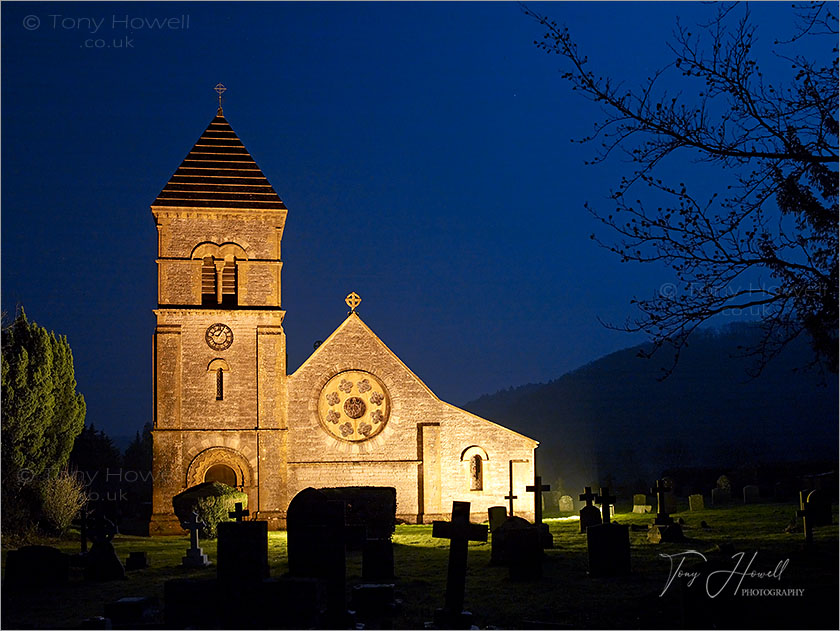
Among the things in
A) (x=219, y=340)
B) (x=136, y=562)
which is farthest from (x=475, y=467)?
(x=136, y=562)

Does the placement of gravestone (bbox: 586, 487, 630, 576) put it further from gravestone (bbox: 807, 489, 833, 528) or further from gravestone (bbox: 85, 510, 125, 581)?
gravestone (bbox: 85, 510, 125, 581)

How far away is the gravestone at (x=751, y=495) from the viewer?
39531 mm

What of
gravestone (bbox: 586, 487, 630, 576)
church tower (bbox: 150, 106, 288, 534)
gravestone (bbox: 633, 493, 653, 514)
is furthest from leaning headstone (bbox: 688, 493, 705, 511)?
gravestone (bbox: 586, 487, 630, 576)

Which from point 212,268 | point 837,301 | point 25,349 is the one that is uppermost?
point 212,268

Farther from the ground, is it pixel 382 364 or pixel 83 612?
pixel 382 364

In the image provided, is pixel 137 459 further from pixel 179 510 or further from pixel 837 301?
pixel 837 301

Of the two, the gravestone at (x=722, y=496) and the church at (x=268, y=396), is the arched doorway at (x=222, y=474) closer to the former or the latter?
the church at (x=268, y=396)

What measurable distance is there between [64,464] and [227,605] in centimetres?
2617

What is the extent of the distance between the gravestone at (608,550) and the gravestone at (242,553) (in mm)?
7169

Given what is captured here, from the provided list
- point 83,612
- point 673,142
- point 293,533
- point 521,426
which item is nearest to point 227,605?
point 293,533

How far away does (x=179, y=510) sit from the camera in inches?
1314

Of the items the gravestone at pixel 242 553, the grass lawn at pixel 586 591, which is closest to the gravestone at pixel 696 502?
the grass lawn at pixel 586 591

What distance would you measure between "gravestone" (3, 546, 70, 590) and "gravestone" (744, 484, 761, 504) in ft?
94.6

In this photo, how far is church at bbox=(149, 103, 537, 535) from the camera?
121 feet
